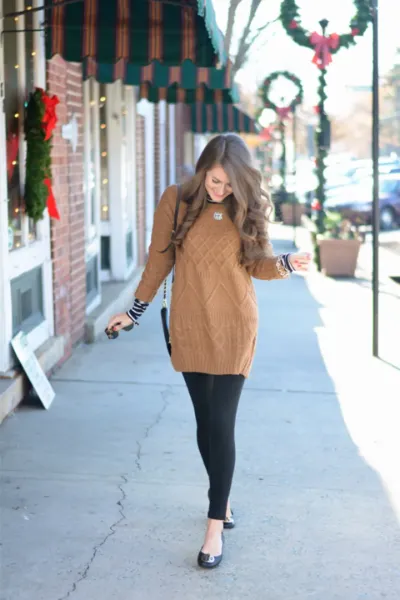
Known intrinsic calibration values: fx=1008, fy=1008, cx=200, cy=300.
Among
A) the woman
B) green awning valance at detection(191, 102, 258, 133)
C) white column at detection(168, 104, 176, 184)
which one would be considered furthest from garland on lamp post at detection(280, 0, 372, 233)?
the woman

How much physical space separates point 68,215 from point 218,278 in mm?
4146

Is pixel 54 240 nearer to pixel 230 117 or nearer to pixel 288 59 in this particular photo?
pixel 230 117

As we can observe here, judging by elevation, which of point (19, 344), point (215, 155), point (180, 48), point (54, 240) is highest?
point (180, 48)

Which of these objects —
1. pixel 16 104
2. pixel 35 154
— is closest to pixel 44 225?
pixel 35 154

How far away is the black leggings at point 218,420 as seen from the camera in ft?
13.1

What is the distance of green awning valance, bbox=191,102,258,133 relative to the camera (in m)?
16.7

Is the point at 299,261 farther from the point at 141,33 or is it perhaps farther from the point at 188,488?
the point at 141,33

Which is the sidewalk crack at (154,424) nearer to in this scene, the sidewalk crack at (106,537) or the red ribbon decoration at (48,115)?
the sidewalk crack at (106,537)

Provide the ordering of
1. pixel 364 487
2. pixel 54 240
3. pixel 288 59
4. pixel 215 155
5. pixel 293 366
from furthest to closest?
pixel 288 59
pixel 293 366
pixel 54 240
pixel 364 487
pixel 215 155

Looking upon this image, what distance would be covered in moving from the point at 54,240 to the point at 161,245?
11.3ft

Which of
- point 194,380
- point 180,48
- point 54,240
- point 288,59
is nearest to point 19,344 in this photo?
point 54,240

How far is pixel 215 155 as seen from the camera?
3.92 meters

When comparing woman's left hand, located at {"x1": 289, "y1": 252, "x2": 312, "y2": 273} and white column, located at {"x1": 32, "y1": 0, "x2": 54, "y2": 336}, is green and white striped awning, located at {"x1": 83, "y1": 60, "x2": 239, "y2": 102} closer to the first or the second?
white column, located at {"x1": 32, "y1": 0, "x2": 54, "y2": 336}

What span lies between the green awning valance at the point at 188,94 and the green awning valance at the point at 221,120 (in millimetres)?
5791
